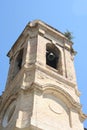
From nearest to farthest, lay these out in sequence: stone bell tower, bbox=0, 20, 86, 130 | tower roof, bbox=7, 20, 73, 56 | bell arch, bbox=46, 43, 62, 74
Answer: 1. stone bell tower, bbox=0, 20, 86, 130
2. bell arch, bbox=46, 43, 62, 74
3. tower roof, bbox=7, 20, 73, 56

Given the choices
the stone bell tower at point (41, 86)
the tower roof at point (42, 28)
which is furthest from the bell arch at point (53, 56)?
the tower roof at point (42, 28)

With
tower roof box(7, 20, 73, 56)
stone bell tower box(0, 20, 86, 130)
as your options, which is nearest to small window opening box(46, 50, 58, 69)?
stone bell tower box(0, 20, 86, 130)

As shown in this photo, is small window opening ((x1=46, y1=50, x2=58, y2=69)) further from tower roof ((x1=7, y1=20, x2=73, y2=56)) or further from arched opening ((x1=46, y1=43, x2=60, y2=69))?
tower roof ((x1=7, y1=20, x2=73, y2=56))

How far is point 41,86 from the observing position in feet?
52.5

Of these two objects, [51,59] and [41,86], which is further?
[51,59]

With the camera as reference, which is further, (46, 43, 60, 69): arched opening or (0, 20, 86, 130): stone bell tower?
(46, 43, 60, 69): arched opening

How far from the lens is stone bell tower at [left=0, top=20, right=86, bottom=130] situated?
14495 millimetres

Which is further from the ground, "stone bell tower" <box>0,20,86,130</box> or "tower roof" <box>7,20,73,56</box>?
"tower roof" <box>7,20,73,56</box>

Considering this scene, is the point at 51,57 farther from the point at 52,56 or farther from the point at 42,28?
the point at 42,28

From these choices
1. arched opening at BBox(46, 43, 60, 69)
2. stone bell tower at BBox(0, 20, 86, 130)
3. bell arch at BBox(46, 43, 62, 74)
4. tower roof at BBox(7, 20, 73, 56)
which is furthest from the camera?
tower roof at BBox(7, 20, 73, 56)

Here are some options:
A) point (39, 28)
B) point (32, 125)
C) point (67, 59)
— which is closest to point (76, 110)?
point (32, 125)

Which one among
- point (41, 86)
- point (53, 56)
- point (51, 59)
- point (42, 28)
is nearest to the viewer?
point (41, 86)

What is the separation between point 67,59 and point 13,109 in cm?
635

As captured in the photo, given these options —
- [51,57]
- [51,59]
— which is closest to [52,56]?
[51,57]
